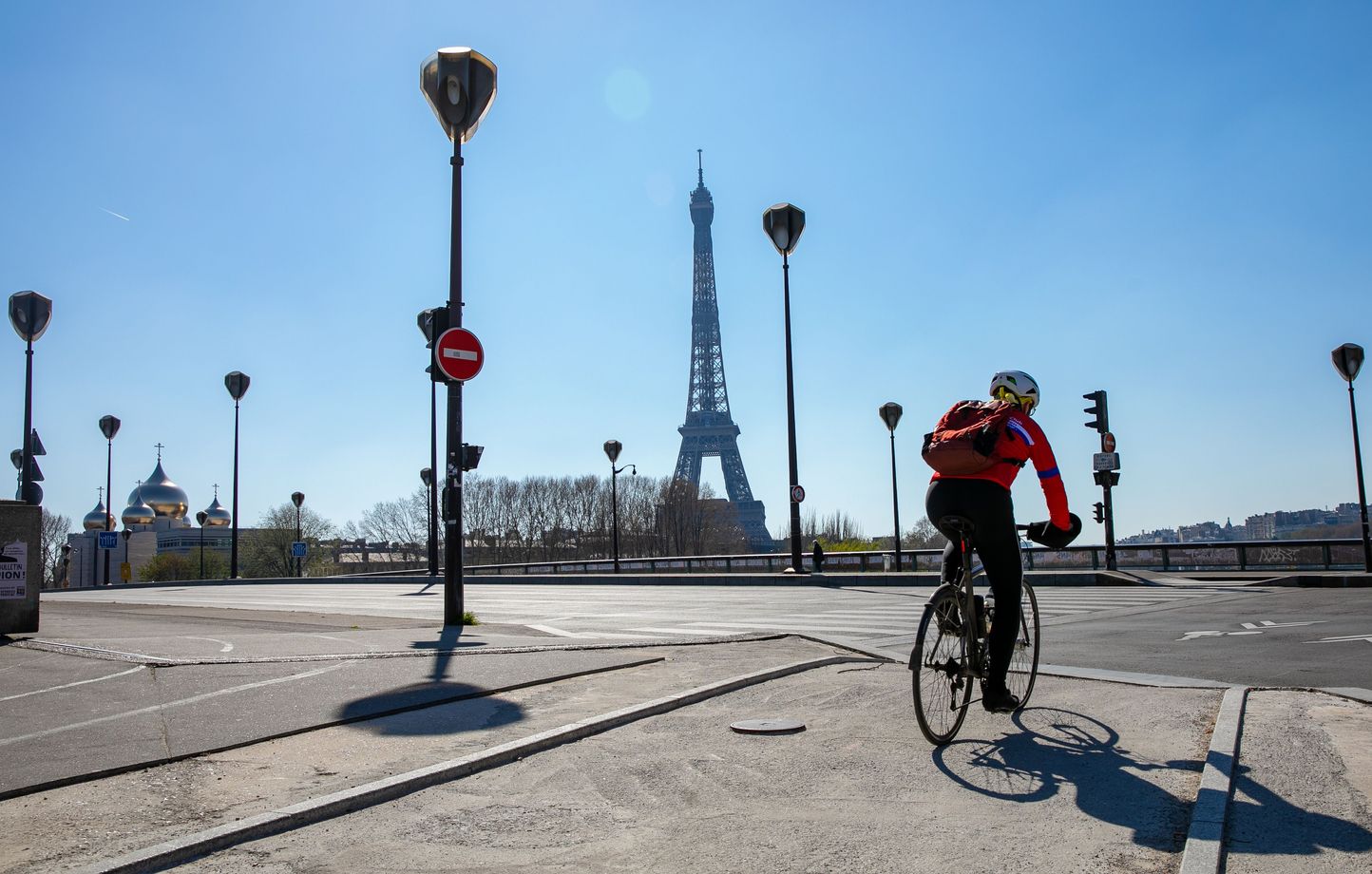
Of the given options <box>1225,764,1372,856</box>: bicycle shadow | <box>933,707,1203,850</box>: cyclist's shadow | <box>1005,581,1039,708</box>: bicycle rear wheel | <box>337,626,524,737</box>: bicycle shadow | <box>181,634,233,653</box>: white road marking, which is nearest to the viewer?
<box>1225,764,1372,856</box>: bicycle shadow

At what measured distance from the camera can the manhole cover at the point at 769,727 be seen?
5.09 m

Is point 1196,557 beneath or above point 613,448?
beneath

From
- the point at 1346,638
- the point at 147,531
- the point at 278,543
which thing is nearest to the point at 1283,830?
the point at 1346,638

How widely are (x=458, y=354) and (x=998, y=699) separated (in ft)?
24.2

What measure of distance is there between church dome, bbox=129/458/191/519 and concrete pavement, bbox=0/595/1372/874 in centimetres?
10914

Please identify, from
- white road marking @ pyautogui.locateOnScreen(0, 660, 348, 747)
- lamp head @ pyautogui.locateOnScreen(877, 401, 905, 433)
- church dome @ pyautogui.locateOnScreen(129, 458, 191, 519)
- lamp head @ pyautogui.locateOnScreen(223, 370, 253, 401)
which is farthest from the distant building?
white road marking @ pyautogui.locateOnScreen(0, 660, 348, 747)

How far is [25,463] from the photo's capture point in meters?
20.0

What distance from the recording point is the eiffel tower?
11212 centimetres

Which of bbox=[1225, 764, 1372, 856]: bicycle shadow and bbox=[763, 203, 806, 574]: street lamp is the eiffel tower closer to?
bbox=[763, 203, 806, 574]: street lamp

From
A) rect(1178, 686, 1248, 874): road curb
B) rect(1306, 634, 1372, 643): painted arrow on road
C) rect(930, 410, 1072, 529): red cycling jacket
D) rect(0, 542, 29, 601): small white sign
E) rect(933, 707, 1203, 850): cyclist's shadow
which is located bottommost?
rect(1306, 634, 1372, 643): painted arrow on road

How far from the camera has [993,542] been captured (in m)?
4.88

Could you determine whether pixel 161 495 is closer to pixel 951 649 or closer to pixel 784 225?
pixel 784 225

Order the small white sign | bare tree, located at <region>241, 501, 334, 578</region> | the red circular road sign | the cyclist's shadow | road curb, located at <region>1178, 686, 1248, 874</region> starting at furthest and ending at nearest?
bare tree, located at <region>241, 501, 334, 578</region>
the red circular road sign
the small white sign
the cyclist's shadow
road curb, located at <region>1178, 686, 1248, 874</region>

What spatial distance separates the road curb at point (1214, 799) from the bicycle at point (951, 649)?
105 cm
